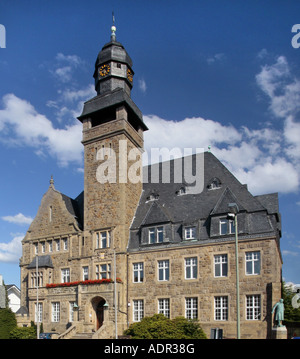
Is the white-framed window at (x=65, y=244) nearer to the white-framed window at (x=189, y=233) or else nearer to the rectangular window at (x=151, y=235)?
the rectangular window at (x=151, y=235)

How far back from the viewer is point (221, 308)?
2923cm

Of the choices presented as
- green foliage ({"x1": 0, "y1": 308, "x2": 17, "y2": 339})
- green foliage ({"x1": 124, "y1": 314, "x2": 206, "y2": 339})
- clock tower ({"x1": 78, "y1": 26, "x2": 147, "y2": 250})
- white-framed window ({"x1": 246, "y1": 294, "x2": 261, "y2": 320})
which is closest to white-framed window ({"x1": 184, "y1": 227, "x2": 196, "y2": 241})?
clock tower ({"x1": 78, "y1": 26, "x2": 147, "y2": 250})

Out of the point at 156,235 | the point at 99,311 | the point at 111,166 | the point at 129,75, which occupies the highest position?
the point at 129,75

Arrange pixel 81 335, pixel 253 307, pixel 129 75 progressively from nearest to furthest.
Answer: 1. pixel 253 307
2. pixel 81 335
3. pixel 129 75

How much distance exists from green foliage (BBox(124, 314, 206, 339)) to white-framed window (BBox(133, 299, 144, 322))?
2.89 m

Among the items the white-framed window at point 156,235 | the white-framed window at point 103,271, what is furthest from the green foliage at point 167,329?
the white-framed window at point 156,235

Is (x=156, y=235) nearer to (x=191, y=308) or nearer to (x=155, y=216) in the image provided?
(x=155, y=216)

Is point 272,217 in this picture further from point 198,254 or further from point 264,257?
point 198,254

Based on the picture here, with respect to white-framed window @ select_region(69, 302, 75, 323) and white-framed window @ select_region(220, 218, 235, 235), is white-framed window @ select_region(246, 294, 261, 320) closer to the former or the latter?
white-framed window @ select_region(220, 218, 235, 235)

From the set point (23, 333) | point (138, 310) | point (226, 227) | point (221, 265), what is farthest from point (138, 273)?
point (23, 333)

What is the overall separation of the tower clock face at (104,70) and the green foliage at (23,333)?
2562 centimetres

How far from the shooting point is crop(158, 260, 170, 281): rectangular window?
32.3 meters

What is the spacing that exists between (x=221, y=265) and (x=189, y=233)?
3.86m
